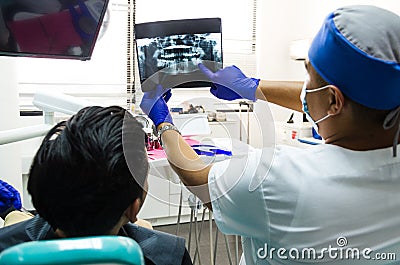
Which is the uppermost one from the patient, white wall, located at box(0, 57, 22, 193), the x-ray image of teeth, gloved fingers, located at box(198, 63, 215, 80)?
the x-ray image of teeth

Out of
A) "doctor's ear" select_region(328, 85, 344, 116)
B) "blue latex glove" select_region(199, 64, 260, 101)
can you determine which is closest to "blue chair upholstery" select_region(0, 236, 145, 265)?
"doctor's ear" select_region(328, 85, 344, 116)

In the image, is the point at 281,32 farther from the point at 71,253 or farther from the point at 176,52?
the point at 71,253

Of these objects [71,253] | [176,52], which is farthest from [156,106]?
[71,253]

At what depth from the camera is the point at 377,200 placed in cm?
78

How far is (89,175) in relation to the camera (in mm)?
668

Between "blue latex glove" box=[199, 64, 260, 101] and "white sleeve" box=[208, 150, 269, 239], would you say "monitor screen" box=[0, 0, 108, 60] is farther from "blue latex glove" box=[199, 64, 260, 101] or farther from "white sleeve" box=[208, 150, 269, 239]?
"white sleeve" box=[208, 150, 269, 239]

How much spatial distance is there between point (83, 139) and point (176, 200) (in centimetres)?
76

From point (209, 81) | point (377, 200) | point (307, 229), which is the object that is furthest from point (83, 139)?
point (209, 81)

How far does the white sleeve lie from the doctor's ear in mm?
166

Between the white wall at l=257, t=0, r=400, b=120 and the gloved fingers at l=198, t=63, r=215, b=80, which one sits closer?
the gloved fingers at l=198, t=63, r=215, b=80

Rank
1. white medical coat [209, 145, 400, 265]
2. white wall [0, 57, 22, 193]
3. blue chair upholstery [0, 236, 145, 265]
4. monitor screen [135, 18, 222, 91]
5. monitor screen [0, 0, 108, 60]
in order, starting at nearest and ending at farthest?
blue chair upholstery [0, 236, 145, 265] → white medical coat [209, 145, 400, 265] → monitor screen [0, 0, 108, 60] → monitor screen [135, 18, 222, 91] → white wall [0, 57, 22, 193]

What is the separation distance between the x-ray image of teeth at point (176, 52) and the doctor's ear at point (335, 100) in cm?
61

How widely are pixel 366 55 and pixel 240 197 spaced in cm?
35

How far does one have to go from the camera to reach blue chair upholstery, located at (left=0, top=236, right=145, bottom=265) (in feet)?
1.23
